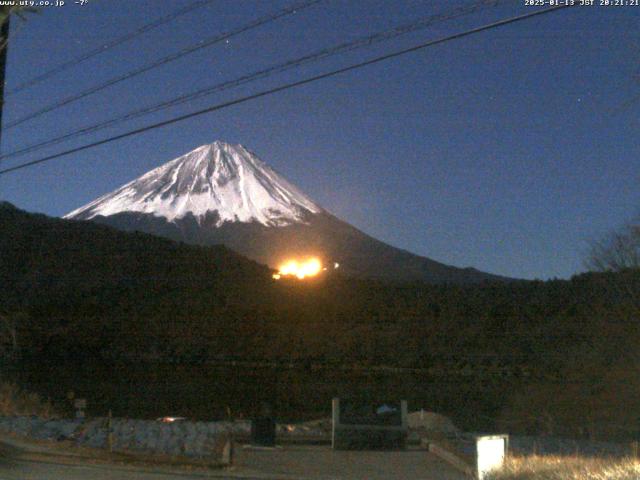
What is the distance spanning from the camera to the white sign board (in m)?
10.9

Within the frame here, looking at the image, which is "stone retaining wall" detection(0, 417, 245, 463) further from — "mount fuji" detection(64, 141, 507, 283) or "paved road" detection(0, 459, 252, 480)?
"mount fuji" detection(64, 141, 507, 283)

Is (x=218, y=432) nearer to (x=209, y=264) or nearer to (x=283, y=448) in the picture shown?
(x=283, y=448)

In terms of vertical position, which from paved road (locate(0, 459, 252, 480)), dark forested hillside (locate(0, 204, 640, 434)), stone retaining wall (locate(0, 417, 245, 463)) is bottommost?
paved road (locate(0, 459, 252, 480))

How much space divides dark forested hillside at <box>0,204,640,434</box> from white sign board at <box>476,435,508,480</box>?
2351 cm

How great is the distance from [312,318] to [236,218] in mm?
56182

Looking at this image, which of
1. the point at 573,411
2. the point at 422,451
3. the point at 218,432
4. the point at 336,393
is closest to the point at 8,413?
the point at 218,432

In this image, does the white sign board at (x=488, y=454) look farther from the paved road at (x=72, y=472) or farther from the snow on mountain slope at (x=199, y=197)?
the snow on mountain slope at (x=199, y=197)

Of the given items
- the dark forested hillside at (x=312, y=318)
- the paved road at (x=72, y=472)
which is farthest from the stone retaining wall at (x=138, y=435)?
the dark forested hillside at (x=312, y=318)

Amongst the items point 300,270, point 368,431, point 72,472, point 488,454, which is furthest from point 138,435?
point 300,270

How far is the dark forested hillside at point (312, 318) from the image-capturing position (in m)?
39.9

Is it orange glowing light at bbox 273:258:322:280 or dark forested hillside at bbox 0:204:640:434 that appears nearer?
dark forested hillside at bbox 0:204:640:434

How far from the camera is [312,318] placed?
206 ft

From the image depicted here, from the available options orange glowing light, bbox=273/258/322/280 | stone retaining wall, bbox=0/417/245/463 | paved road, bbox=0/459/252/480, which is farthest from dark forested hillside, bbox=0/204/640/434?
paved road, bbox=0/459/252/480

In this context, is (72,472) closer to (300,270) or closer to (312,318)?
(312,318)
